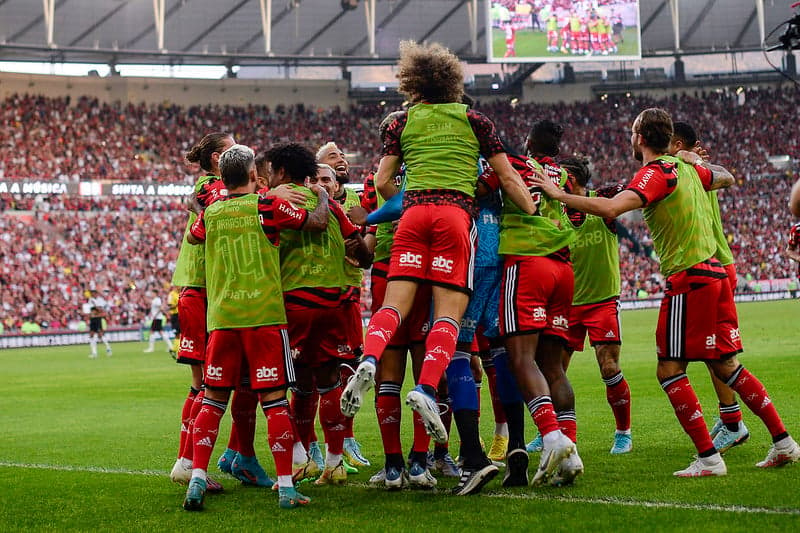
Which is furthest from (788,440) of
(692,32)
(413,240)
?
(692,32)

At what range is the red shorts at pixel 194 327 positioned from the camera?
7.16 m

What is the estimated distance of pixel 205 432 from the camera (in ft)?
20.1

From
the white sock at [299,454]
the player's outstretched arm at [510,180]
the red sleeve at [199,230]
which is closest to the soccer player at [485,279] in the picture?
the player's outstretched arm at [510,180]

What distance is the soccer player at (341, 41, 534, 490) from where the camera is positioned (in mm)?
6047

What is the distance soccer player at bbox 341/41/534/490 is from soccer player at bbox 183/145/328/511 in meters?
0.71

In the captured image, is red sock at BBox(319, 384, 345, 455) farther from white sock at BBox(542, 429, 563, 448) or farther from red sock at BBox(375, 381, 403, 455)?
white sock at BBox(542, 429, 563, 448)

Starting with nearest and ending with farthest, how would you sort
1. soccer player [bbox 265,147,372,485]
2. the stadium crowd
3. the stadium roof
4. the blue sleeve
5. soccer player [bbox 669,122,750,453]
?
the blue sleeve → soccer player [bbox 265,147,372,485] → soccer player [bbox 669,122,750,453] → the stadium crowd → the stadium roof

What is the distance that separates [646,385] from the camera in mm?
13617

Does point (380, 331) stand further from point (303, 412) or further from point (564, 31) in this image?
point (564, 31)

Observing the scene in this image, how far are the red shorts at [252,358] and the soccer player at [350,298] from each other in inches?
31.1

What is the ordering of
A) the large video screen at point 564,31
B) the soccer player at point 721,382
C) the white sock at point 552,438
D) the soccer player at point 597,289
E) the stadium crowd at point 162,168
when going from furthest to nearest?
the large video screen at point 564,31
the stadium crowd at point 162,168
the soccer player at point 597,289
the soccer player at point 721,382
the white sock at point 552,438

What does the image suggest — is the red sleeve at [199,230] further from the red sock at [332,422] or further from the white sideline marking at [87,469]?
the white sideline marking at [87,469]

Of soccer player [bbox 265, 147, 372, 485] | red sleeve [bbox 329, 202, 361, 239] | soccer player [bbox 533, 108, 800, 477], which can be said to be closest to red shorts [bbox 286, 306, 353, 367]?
soccer player [bbox 265, 147, 372, 485]

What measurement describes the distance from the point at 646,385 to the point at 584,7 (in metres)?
37.2
